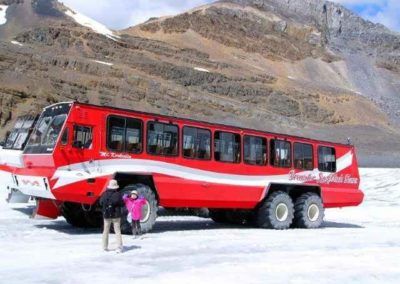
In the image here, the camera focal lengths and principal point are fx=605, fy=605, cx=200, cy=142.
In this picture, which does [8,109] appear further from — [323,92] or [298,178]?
[323,92]

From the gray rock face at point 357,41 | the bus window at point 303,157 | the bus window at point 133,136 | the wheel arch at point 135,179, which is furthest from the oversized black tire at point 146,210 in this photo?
the gray rock face at point 357,41

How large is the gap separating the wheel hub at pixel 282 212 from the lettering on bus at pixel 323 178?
0.90m

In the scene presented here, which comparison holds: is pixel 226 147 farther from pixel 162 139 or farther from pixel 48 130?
pixel 48 130

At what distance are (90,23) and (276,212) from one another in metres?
116

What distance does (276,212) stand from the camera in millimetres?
16656

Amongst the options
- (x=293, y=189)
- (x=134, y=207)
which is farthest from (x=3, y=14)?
(x=134, y=207)

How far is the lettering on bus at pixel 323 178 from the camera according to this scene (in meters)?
17.5

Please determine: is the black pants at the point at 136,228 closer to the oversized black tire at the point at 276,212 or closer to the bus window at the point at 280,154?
the oversized black tire at the point at 276,212

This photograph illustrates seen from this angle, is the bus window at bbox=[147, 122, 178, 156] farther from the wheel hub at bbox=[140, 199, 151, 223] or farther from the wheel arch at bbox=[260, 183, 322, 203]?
the wheel arch at bbox=[260, 183, 322, 203]

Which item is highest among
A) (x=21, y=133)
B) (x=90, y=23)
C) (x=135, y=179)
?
(x=90, y=23)

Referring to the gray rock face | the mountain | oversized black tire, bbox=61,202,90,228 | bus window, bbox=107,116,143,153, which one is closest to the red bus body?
bus window, bbox=107,116,143,153

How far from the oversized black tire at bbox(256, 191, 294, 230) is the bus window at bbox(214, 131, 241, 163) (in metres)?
1.61

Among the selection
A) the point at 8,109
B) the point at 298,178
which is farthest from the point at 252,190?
the point at 8,109

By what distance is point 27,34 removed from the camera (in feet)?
326
